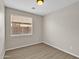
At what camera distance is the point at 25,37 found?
4422mm

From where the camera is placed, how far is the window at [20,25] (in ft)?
13.1

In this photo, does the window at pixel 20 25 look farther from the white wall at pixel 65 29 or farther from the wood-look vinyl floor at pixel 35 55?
the white wall at pixel 65 29

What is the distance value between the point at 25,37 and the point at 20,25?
0.87 meters

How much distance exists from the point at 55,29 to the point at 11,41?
2.79 m

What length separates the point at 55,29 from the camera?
4281mm

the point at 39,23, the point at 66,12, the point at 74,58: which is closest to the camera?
the point at 74,58

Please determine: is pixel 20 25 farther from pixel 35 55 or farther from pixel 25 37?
pixel 35 55

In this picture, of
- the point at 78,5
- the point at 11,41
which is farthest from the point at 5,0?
the point at 78,5

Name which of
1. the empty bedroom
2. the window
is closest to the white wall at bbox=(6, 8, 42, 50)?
the empty bedroom

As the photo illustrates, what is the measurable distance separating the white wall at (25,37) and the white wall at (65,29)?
0.76m

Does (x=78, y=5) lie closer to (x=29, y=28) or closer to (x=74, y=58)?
(x=74, y=58)

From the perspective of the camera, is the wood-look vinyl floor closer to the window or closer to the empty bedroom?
the empty bedroom

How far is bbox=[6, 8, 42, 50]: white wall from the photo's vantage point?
3605 millimetres

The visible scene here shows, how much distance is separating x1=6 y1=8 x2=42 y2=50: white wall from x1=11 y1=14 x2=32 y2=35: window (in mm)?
284
